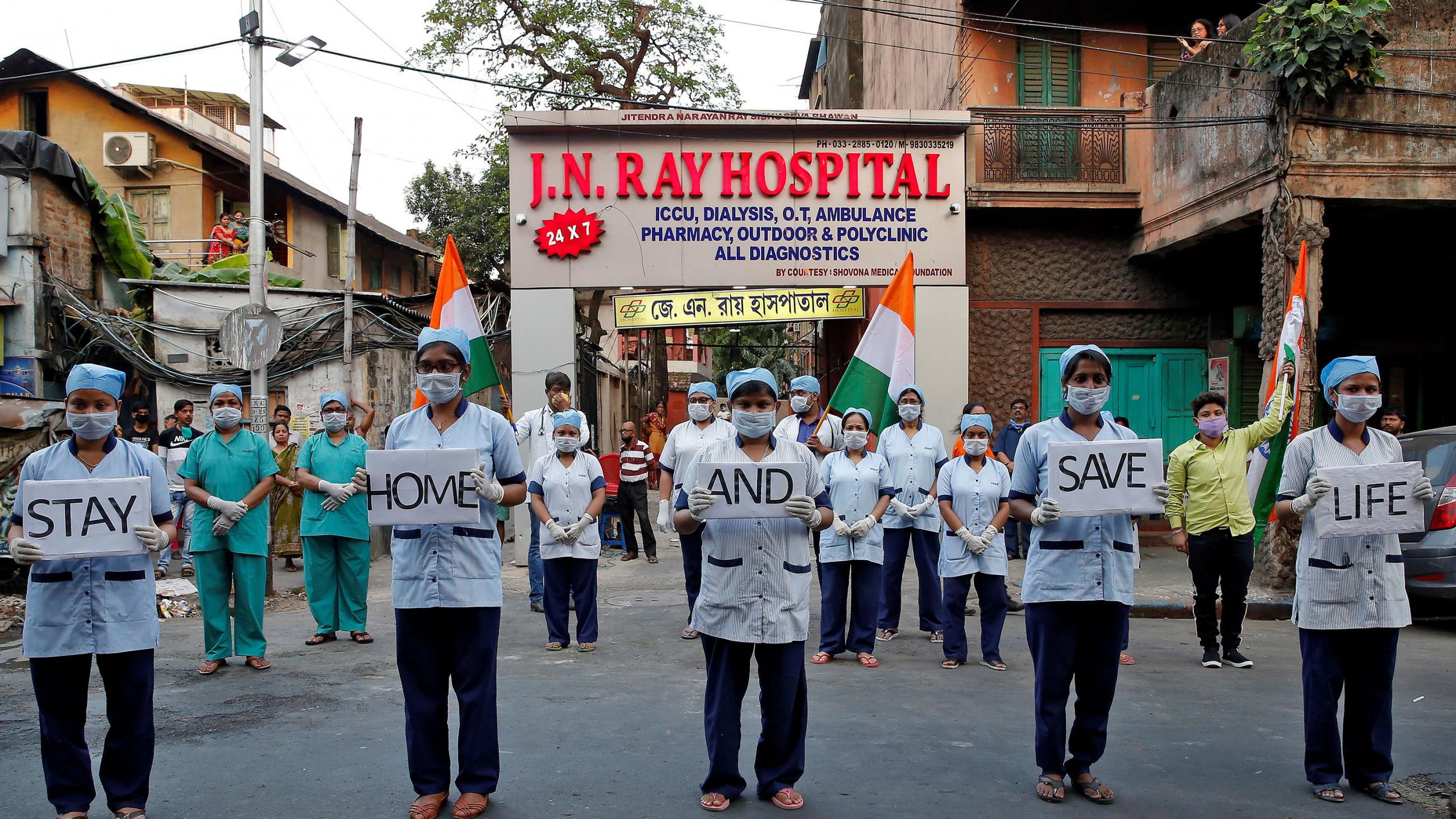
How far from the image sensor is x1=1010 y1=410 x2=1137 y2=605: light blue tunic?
489cm

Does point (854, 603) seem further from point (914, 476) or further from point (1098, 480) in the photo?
point (1098, 480)

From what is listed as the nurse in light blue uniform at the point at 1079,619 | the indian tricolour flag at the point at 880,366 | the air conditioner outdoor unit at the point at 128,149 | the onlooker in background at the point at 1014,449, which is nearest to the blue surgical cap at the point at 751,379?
the nurse in light blue uniform at the point at 1079,619

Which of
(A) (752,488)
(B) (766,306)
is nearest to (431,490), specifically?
(A) (752,488)

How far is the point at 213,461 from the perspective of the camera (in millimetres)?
7812

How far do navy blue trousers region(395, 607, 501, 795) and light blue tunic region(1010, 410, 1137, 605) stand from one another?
2384 mm

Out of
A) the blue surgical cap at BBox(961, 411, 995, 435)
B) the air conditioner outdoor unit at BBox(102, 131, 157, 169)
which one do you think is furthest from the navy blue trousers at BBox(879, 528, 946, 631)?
the air conditioner outdoor unit at BBox(102, 131, 157, 169)

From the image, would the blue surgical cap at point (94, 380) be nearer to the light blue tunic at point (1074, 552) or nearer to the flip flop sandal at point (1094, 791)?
the light blue tunic at point (1074, 552)

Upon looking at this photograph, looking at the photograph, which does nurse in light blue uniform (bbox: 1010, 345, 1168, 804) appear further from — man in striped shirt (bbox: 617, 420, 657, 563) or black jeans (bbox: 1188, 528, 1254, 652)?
man in striped shirt (bbox: 617, 420, 657, 563)

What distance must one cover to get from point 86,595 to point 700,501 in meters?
2.58

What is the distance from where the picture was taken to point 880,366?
27.2ft

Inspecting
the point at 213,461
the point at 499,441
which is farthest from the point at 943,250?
the point at 499,441

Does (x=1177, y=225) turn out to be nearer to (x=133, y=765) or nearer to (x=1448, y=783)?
(x=1448, y=783)

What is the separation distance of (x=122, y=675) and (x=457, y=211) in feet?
79.6

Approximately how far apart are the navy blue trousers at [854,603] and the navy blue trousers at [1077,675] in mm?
3098
